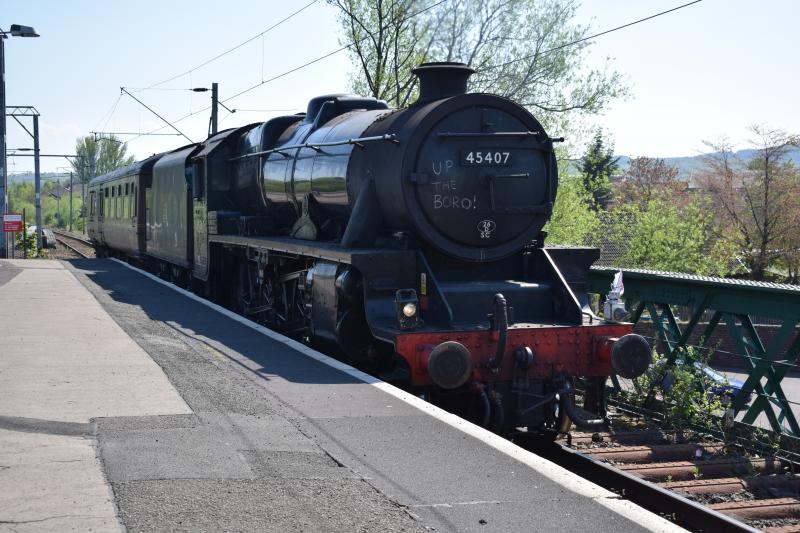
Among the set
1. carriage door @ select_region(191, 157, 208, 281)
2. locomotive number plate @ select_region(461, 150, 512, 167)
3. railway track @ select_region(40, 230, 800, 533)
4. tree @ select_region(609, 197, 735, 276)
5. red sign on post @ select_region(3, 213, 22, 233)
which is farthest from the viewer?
tree @ select_region(609, 197, 735, 276)

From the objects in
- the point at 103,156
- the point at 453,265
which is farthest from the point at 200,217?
the point at 103,156

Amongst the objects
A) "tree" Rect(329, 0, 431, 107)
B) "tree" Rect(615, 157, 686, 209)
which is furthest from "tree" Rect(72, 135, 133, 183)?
"tree" Rect(329, 0, 431, 107)

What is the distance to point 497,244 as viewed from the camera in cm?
865

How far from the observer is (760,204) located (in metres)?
35.6

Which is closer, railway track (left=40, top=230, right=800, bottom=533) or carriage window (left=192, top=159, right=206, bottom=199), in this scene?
railway track (left=40, top=230, right=800, bottom=533)

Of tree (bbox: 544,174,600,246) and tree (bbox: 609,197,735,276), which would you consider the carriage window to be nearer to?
tree (bbox: 544,174,600,246)

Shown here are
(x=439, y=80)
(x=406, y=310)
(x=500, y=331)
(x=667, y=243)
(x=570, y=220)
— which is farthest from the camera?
(x=570, y=220)

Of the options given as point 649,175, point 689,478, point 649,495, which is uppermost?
point 649,175

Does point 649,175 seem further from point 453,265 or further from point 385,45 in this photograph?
point 453,265

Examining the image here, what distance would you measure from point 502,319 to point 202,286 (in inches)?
386

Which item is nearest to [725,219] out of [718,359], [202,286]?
[718,359]

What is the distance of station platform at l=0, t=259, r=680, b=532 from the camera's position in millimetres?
4383

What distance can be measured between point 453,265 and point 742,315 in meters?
2.77

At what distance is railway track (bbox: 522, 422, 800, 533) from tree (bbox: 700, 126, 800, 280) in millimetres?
29223
